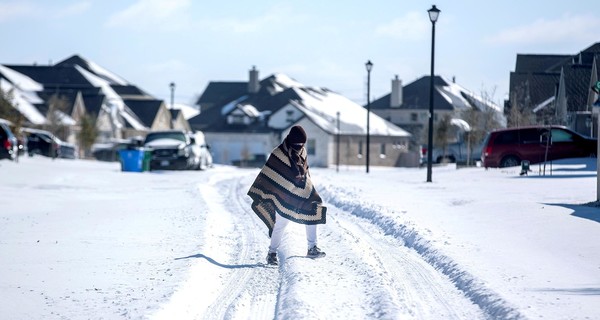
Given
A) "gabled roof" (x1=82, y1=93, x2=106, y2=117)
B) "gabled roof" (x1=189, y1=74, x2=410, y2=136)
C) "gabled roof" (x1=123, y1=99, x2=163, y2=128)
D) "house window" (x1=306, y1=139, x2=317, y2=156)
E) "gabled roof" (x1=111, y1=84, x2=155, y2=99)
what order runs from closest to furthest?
"house window" (x1=306, y1=139, x2=317, y2=156) → "gabled roof" (x1=189, y1=74, x2=410, y2=136) → "gabled roof" (x1=82, y1=93, x2=106, y2=117) → "gabled roof" (x1=123, y1=99, x2=163, y2=128) → "gabled roof" (x1=111, y1=84, x2=155, y2=99)

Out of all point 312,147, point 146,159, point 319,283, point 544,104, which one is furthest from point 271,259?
point 312,147

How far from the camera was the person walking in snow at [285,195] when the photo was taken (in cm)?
1160

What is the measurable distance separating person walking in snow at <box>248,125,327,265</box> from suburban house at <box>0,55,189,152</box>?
62.0 m

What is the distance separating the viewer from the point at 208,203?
69.2 feet

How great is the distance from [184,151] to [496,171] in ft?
45.5

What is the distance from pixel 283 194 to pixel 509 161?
21624mm

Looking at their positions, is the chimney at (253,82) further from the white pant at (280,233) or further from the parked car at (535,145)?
the white pant at (280,233)

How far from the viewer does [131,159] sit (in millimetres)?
36875

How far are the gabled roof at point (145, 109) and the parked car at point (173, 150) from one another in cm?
5919

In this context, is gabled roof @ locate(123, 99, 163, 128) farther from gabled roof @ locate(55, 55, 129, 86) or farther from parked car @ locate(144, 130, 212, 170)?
parked car @ locate(144, 130, 212, 170)

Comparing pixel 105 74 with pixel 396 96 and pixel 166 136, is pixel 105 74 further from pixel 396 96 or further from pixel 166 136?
pixel 166 136

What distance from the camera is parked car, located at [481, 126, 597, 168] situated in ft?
102

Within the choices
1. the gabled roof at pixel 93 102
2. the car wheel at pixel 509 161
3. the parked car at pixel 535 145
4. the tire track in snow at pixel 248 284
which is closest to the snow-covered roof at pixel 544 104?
the car wheel at pixel 509 161

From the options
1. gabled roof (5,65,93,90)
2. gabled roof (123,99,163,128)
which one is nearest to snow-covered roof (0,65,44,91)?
gabled roof (5,65,93,90)
